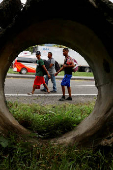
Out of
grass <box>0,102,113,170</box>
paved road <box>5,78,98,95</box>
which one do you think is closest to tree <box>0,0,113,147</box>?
grass <box>0,102,113,170</box>

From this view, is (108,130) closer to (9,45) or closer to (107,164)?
(107,164)

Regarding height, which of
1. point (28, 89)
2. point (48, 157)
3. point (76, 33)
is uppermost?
point (76, 33)

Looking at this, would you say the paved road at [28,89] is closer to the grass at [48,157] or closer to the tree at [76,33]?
the tree at [76,33]

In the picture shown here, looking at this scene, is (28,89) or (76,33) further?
(28,89)

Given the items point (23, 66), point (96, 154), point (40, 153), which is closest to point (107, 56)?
point (96, 154)

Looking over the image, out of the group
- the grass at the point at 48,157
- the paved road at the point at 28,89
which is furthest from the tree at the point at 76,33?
the paved road at the point at 28,89

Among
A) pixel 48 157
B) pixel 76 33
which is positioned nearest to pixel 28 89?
pixel 76 33

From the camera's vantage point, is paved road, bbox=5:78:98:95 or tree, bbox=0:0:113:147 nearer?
tree, bbox=0:0:113:147

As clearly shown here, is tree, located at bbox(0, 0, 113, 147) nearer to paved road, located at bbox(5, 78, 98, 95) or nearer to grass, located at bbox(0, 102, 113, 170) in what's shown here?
grass, located at bbox(0, 102, 113, 170)

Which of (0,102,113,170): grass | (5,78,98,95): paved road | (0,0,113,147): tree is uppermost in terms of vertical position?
(0,0,113,147): tree

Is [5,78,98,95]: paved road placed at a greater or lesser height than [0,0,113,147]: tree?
lesser

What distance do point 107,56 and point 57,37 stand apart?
2.90ft

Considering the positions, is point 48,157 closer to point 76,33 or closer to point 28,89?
point 76,33

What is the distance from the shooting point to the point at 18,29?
1920 mm
